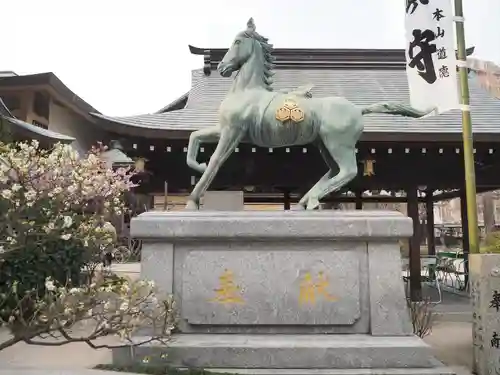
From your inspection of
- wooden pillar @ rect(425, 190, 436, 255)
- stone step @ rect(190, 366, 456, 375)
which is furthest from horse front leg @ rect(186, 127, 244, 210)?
wooden pillar @ rect(425, 190, 436, 255)

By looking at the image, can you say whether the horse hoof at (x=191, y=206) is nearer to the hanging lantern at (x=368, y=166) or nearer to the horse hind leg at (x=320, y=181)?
the horse hind leg at (x=320, y=181)

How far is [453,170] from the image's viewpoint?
31.3 ft

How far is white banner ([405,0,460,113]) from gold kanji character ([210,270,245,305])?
3107 mm

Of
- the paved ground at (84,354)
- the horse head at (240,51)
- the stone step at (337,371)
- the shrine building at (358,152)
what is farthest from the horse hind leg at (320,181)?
the shrine building at (358,152)

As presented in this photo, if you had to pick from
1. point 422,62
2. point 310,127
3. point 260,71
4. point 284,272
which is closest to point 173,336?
point 284,272

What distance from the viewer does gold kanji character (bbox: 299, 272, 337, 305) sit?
437 centimetres

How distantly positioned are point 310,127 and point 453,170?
602 centimetres

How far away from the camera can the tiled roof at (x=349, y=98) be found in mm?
8367

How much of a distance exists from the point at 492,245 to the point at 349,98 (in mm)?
6436

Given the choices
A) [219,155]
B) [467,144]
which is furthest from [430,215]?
[219,155]

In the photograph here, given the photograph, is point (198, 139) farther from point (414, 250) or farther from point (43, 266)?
point (414, 250)

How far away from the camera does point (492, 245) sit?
5.08 metres

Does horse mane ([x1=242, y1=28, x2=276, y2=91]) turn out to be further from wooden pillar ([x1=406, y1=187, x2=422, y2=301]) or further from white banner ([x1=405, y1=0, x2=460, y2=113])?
wooden pillar ([x1=406, y1=187, x2=422, y2=301])

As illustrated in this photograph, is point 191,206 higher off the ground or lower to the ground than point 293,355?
higher
